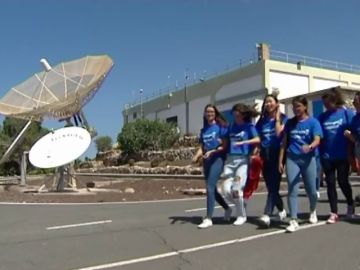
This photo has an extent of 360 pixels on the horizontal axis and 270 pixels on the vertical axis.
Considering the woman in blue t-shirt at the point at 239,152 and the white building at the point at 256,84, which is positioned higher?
the white building at the point at 256,84

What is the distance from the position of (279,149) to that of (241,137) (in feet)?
1.94

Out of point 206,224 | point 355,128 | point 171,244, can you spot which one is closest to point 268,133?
point 355,128

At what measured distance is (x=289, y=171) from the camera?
8195mm

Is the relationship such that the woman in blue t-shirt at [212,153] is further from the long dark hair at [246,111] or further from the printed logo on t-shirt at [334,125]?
the printed logo on t-shirt at [334,125]

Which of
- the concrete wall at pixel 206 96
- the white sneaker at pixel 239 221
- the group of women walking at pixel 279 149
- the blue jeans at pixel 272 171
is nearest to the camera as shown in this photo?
the group of women walking at pixel 279 149

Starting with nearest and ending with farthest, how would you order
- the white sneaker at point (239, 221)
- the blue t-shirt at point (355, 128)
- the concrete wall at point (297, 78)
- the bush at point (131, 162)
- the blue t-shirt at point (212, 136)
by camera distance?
the blue t-shirt at point (355, 128) < the white sneaker at point (239, 221) < the blue t-shirt at point (212, 136) < the concrete wall at point (297, 78) < the bush at point (131, 162)

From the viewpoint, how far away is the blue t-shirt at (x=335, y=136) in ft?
27.9

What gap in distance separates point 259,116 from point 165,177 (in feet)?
75.1

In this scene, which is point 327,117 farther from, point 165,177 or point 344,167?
point 165,177

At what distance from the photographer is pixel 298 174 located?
322 inches

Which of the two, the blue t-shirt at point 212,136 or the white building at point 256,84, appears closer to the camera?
the blue t-shirt at point 212,136

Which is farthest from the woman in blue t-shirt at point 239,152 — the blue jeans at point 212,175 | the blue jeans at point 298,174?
the blue jeans at point 298,174

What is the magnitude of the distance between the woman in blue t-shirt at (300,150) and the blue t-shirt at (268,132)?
0.20m

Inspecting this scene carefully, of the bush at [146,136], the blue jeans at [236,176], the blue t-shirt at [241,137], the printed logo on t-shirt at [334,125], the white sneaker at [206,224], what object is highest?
the bush at [146,136]
